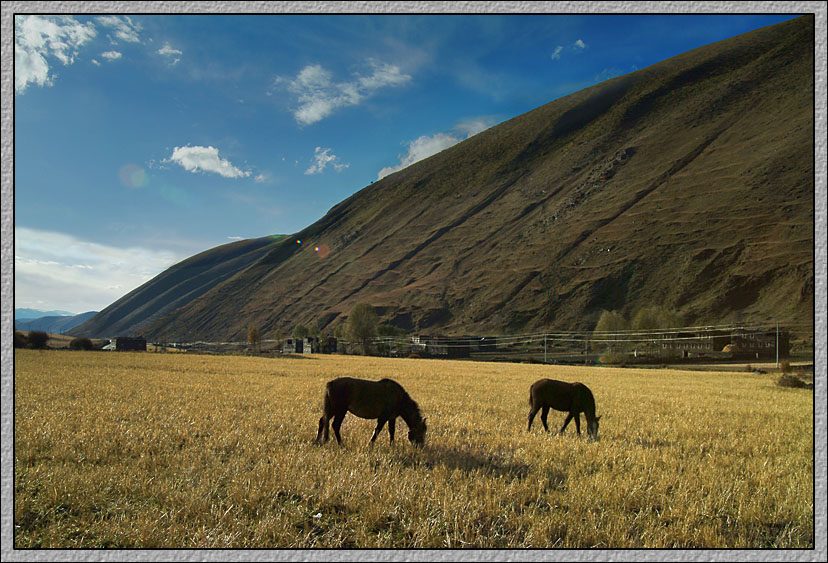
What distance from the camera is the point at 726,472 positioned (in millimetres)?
7500

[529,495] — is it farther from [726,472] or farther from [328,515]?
[726,472]

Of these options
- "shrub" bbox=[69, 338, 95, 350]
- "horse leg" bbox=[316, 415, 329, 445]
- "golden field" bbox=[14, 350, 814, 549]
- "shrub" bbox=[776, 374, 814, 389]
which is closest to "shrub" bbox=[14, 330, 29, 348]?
"shrub" bbox=[69, 338, 95, 350]

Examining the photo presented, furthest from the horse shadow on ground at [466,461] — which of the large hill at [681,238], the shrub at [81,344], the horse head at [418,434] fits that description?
the large hill at [681,238]

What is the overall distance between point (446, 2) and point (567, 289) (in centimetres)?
16321

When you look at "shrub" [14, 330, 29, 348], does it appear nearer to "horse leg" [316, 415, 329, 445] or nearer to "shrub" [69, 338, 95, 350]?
"shrub" [69, 338, 95, 350]

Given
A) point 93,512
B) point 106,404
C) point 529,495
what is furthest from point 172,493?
point 106,404

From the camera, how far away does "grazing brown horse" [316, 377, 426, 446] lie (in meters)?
8.21

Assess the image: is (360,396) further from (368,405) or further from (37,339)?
(37,339)

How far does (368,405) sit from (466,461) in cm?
209

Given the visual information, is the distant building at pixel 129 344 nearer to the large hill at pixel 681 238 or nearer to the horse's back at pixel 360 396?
the large hill at pixel 681 238

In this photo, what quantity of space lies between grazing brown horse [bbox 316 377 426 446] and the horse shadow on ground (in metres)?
0.51

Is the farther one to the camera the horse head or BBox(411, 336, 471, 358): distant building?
BBox(411, 336, 471, 358): distant building

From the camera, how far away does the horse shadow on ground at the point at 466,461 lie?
23.2 feet

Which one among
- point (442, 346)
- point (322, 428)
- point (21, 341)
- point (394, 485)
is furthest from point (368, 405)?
point (442, 346)
